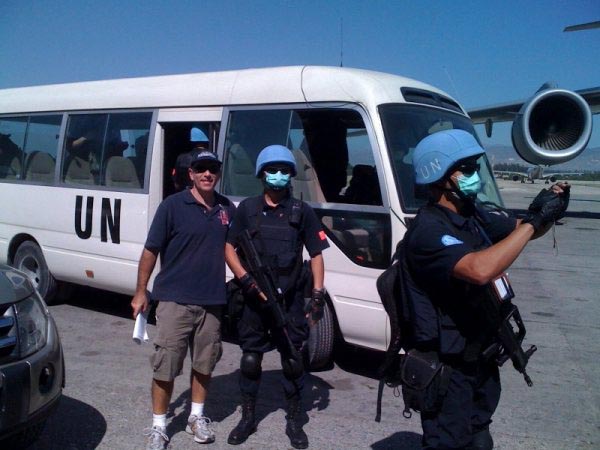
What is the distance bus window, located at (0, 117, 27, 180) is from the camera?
7.88m

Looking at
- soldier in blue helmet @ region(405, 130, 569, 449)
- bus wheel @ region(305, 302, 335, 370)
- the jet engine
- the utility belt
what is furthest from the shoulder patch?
the jet engine

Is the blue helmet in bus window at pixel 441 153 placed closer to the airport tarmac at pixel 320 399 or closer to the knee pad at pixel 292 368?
the airport tarmac at pixel 320 399

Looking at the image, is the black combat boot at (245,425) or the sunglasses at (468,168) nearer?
the sunglasses at (468,168)

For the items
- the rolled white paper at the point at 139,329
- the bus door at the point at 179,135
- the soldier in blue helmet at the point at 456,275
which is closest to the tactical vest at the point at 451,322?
the soldier in blue helmet at the point at 456,275

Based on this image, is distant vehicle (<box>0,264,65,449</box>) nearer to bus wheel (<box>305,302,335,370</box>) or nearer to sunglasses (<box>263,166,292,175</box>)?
sunglasses (<box>263,166,292,175</box>)

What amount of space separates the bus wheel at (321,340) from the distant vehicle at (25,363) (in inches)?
83.2

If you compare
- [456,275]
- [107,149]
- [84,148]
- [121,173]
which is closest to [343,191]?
[121,173]

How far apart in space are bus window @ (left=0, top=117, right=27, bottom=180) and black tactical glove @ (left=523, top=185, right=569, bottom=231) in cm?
680

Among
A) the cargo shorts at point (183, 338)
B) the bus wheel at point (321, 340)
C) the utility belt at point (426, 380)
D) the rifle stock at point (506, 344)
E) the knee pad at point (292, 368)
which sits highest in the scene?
the rifle stock at point (506, 344)

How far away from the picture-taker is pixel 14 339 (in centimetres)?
339

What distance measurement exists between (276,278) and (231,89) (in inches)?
102

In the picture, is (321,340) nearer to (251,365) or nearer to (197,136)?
(251,365)

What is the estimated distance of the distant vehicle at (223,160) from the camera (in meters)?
5.14

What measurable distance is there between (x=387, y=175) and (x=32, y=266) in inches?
187
